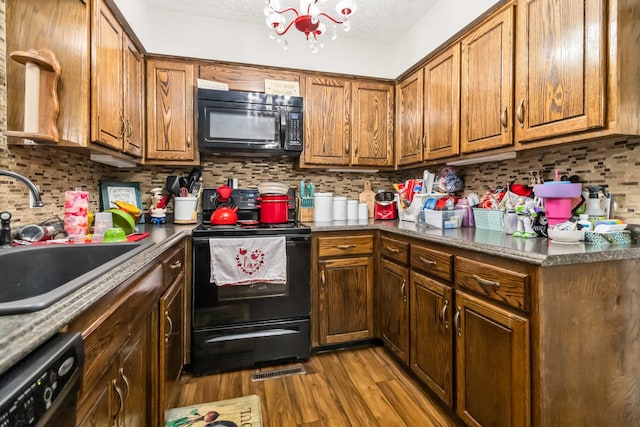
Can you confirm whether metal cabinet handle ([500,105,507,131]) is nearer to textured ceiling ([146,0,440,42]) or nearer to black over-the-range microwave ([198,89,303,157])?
textured ceiling ([146,0,440,42])

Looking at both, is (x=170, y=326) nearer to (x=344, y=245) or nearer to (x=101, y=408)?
(x=101, y=408)

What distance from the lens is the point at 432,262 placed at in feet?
5.41

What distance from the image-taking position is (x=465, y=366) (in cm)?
143

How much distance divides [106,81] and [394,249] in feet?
6.01

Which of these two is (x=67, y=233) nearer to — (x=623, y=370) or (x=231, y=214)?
(x=231, y=214)

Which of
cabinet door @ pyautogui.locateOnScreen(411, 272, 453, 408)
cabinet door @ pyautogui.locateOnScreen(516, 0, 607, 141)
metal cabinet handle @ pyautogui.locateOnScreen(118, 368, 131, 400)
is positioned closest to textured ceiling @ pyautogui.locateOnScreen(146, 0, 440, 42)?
cabinet door @ pyautogui.locateOnScreen(516, 0, 607, 141)

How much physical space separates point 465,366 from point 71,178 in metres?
2.25

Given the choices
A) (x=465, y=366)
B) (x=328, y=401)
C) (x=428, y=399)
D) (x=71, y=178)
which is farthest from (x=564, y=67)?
(x=71, y=178)

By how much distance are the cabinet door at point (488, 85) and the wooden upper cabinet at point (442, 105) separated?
54 millimetres

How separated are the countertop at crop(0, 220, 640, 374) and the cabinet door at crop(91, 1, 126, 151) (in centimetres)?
62

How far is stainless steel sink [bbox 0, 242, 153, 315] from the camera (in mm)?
973

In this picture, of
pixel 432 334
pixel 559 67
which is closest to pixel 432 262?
pixel 432 334

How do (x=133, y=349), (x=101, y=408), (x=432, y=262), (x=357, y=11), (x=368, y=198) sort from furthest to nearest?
(x=368, y=198) → (x=357, y=11) → (x=432, y=262) → (x=133, y=349) → (x=101, y=408)

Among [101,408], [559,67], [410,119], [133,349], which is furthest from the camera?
[410,119]
